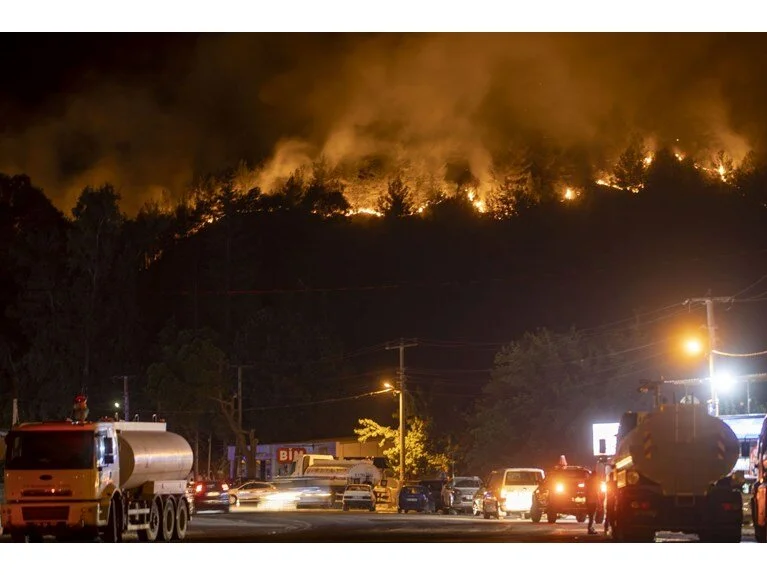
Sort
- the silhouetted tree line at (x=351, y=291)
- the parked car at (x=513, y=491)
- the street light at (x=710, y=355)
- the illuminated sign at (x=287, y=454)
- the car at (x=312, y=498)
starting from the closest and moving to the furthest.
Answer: the parked car at (x=513, y=491) < the street light at (x=710, y=355) < the car at (x=312, y=498) < the silhouetted tree line at (x=351, y=291) < the illuminated sign at (x=287, y=454)

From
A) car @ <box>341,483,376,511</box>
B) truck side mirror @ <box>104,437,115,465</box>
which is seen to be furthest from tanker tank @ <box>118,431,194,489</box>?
car @ <box>341,483,376,511</box>

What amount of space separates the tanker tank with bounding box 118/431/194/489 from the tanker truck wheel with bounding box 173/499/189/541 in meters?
0.66

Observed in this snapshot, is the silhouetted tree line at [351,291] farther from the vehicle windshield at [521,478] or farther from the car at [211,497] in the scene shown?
the vehicle windshield at [521,478]

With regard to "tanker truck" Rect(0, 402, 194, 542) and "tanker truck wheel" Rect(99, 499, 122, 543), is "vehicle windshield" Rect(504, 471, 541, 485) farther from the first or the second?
"tanker truck wheel" Rect(99, 499, 122, 543)

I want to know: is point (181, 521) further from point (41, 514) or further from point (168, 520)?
point (41, 514)

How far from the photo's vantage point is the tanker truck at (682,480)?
2491 cm

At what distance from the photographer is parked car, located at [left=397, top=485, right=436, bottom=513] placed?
60688mm

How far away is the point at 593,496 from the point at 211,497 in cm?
2305

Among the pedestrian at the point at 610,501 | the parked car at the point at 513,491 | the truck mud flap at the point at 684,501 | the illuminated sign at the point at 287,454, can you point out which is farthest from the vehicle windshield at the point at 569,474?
the illuminated sign at the point at 287,454

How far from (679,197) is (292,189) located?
4128 centimetres

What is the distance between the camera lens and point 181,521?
102 ft

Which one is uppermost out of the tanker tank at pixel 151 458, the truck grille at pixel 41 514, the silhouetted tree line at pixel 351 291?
the silhouetted tree line at pixel 351 291

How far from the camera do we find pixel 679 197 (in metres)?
140

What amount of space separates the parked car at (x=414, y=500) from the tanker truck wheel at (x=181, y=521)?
29986 mm
